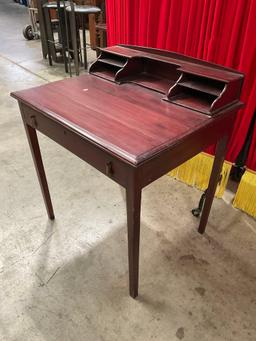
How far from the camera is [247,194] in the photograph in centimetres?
160

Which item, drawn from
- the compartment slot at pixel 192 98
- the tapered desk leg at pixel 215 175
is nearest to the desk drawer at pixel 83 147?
the compartment slot at pixel 192 98

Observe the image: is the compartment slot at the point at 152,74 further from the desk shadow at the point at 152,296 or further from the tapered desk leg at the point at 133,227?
the desk shadow at the point at 152,296

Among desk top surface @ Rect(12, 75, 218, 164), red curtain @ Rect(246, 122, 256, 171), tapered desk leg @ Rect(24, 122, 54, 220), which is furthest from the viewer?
red curtain @ Rect(246, 122, 256, 171)

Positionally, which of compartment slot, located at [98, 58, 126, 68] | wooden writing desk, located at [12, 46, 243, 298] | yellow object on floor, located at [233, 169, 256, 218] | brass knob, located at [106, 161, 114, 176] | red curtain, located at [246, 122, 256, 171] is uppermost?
compartment slot, located at [98, 58, 126, 68]

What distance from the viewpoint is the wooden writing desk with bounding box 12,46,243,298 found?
842 millimetres

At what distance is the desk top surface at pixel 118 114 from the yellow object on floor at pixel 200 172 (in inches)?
28.7

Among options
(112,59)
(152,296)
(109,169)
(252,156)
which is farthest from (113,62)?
(152,296)

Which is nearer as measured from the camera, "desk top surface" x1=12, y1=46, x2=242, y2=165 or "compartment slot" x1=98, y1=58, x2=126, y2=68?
"desk top surface" x1=12, y1=46, x2=242, y2=165

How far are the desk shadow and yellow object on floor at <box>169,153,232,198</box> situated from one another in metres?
0.41

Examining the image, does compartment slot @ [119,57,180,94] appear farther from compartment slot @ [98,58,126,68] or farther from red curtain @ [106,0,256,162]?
red curtain @ [106,0,256,162]

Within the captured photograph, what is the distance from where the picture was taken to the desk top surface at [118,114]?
83 cm

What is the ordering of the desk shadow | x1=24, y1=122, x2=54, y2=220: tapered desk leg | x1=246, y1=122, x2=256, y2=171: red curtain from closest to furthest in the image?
the desk shadow, x1=24, y1=122, x2=54, y2=220: tapered desk leg, x1=246, y1=122, x2=256, y2=171: red curtain

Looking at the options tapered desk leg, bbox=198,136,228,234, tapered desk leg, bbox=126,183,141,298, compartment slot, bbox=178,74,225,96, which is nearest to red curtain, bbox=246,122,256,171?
tapered desk leg, bbox=198,136,228,234

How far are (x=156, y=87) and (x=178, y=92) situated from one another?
12 cm
